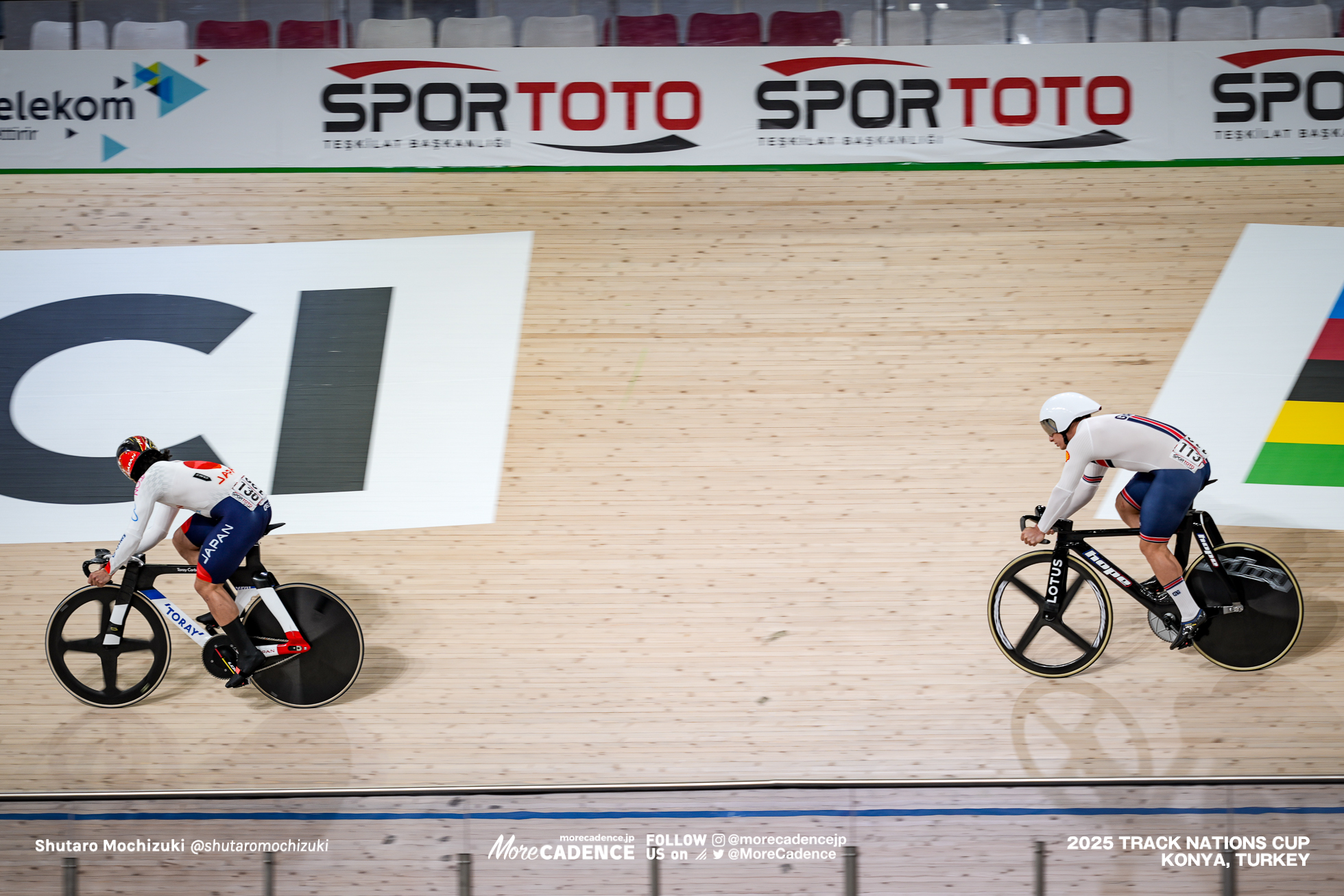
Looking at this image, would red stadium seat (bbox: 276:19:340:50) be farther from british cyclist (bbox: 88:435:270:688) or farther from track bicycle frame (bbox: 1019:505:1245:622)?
track bicycle frame (bbox: 1019:505:1245:622)

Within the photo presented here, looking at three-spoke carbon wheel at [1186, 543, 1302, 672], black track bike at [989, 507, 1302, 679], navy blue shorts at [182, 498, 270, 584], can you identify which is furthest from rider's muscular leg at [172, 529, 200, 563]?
three-spoke carbon wheel at [1186, 543, 1302, 672]

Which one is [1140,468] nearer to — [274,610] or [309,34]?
[274,610]

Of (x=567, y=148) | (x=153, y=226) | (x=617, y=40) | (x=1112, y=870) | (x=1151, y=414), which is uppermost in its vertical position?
(x=617, y=40)

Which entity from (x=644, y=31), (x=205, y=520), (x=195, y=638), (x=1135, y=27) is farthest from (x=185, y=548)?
(x=1135, y=27)

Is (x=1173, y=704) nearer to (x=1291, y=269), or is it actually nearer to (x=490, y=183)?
(x=1291, y=269)

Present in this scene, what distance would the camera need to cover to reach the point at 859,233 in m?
5.22

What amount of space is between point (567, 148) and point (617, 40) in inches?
35.6

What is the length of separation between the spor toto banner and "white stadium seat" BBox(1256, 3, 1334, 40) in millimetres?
329

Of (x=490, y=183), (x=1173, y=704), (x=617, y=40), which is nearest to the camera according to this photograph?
(x=1173, y=704)

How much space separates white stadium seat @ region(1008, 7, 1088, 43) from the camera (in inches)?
217

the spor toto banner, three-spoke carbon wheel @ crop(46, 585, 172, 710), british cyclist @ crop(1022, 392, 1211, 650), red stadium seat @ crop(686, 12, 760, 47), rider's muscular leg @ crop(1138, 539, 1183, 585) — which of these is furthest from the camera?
red stadium seat @ crop(686, 12, 760, 47)

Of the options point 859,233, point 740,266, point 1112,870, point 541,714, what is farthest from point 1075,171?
point 541,714

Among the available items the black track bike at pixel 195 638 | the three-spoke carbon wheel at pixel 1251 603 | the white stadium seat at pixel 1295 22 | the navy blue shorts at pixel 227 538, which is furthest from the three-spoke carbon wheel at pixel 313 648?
the white stadium seat at pixel 1295 22

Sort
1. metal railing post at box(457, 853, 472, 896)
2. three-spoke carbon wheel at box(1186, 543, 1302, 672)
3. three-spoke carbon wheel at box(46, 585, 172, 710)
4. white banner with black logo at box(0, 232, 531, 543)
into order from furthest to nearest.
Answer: white banner with black logo at box(0, 232, 531, 543) → three-spoke carbon wheel at box(46, 585, 172, 710) → three-spoke carbon wheel at box(1186, 543, 1302, 672) → metal railing post at box(457, 853, 472, 896)
